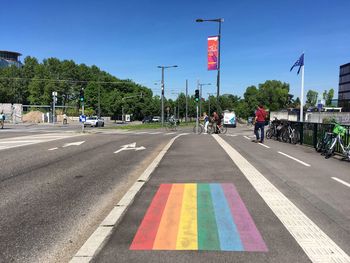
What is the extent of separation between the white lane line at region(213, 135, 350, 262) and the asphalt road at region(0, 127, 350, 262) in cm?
8

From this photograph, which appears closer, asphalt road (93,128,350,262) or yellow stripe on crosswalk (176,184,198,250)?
asphalt road (93,128,350,262)

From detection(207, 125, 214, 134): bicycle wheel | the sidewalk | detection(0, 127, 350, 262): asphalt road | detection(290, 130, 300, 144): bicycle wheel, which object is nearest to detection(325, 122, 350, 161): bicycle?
detection(0, 127, 350, 262): asphalt road

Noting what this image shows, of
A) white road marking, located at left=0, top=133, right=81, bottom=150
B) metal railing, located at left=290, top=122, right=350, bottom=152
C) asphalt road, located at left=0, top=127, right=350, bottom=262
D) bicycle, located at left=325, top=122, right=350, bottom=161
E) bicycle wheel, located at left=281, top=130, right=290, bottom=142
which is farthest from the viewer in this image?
bicycle wheel, located at left=281, top=130, right=290, bottom=142

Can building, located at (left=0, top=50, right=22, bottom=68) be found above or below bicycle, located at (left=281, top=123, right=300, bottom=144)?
above

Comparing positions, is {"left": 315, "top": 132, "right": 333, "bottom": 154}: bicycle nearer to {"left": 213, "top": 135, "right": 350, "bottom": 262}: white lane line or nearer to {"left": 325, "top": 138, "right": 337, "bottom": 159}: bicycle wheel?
{"left": 325, "top": 138, "right": 337, "bottom": 159}: bicycle wheel

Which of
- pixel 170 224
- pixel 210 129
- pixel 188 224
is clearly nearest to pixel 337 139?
pixel 188 224

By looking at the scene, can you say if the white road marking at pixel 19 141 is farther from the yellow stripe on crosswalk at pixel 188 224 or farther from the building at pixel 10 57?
the building at pixel 10 57

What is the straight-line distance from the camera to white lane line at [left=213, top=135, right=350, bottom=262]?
4148 mm

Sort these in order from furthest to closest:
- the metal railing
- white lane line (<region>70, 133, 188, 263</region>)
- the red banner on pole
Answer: the red banner on pole
the metal railing
white lane line (<region>70, 133, 188, 263</region>)

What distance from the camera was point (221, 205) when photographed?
6.24 metres

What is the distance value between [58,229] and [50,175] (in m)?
4.48

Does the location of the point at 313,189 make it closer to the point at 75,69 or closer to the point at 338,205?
the point at 338,205

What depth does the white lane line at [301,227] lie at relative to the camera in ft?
13.6

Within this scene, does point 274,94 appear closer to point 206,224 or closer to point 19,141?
point 19,141
